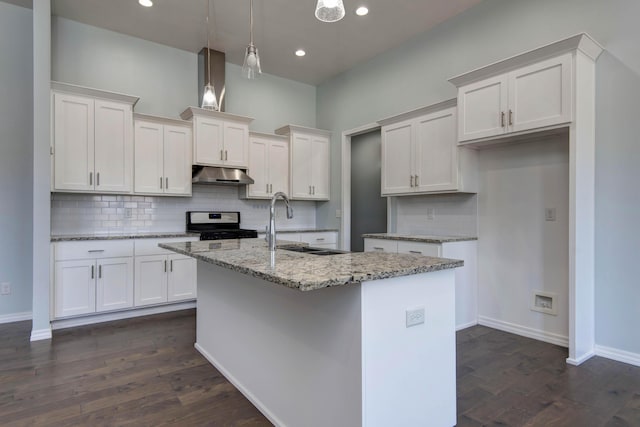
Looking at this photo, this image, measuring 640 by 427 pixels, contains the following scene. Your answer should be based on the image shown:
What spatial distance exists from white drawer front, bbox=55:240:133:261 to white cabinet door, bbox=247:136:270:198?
5.69 feet

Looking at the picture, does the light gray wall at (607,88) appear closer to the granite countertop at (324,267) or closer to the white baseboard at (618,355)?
the white baseboard at (618,355)

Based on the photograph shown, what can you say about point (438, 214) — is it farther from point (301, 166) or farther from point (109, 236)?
point (109, 236)

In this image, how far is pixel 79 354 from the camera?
2893mm

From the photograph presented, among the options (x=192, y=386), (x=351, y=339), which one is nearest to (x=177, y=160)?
(x=192, y=386)

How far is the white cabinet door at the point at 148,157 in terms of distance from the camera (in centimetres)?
411

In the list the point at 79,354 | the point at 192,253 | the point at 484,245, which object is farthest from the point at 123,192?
the point at 484,245

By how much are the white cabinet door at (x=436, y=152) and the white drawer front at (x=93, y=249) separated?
10.6ft

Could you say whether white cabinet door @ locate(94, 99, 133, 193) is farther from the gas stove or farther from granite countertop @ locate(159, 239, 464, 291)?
granite countertop @ locate(159, 239, 464, 291)

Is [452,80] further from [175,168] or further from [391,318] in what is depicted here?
[175,168]

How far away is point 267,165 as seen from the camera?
5.14 metres

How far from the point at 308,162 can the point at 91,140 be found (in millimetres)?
2802

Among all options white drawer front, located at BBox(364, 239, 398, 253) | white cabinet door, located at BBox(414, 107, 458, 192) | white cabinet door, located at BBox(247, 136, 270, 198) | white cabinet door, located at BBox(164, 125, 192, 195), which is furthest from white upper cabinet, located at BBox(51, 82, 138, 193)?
white cabinet door, located at BBox(414, 107, 458, 192)

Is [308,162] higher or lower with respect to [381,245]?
higher

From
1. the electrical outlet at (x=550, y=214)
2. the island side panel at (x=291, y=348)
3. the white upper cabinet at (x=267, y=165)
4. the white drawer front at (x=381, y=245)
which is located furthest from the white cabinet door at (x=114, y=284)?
the electrical outlet at (x=550, y=214)
